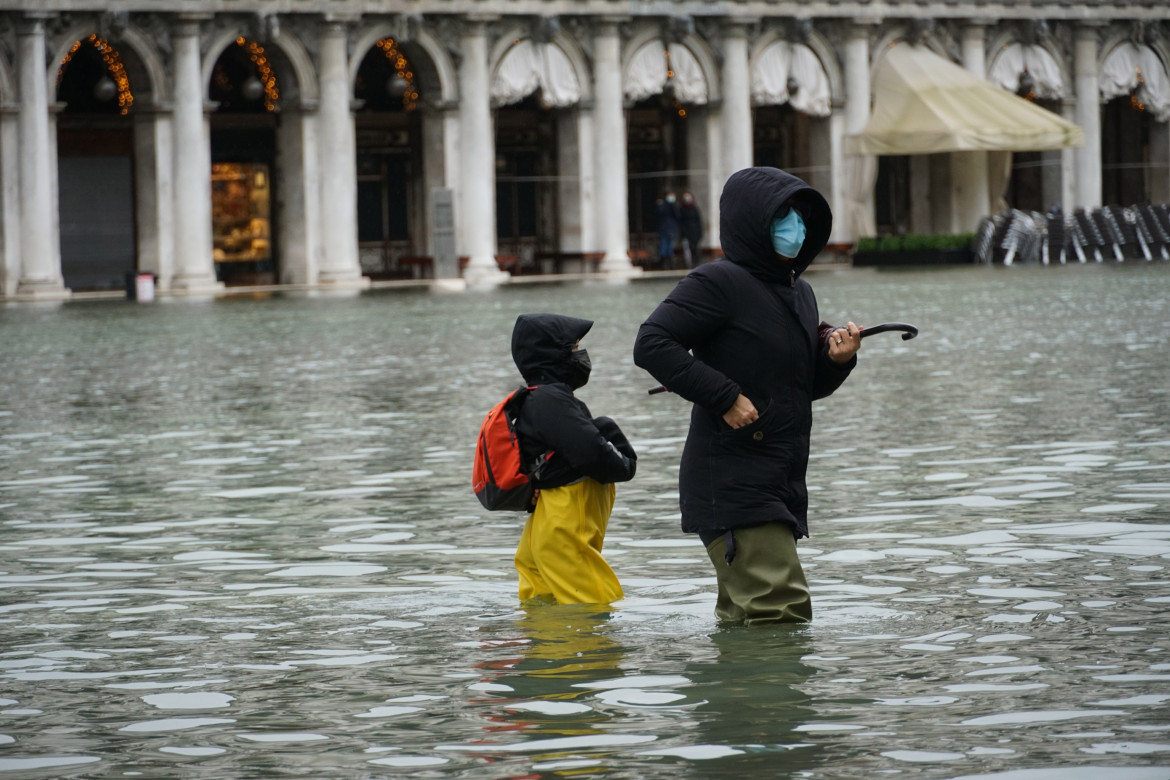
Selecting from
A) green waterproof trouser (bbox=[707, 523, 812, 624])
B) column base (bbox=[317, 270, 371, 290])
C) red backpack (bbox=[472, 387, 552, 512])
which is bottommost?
green waterproof trouser (bbox=[707, 523, 812, 624])

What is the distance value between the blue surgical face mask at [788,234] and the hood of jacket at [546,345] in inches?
40.9

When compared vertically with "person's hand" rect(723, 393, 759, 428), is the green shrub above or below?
above

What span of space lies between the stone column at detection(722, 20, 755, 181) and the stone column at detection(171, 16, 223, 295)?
39.8 ft

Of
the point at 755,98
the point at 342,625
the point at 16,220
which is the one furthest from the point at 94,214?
the point at 342,625

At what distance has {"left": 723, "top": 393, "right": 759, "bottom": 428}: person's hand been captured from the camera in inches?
243

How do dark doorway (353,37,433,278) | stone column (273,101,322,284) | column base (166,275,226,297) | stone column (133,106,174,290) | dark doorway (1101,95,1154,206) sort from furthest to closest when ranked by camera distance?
1. dark doorway (1101,95,1154,206)
2. dark doorway (353,37,433,278)
3. stone column (273,101,322,284)
4. stone column (133,106,174,290)
5. column base (166,275,226,297)

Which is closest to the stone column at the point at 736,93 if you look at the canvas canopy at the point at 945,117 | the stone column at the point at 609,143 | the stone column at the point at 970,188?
the canvas canopy at the point at 945,117

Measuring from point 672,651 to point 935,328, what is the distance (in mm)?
16259

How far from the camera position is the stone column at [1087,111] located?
169 feet

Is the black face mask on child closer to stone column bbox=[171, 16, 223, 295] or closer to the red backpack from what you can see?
the red backpack

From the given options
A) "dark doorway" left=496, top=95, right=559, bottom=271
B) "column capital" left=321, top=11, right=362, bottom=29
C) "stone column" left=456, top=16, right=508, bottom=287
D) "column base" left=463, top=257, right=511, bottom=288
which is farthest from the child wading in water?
"dark doorway" left=496, top=95, right=559, bottom=271

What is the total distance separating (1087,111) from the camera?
5184 cm

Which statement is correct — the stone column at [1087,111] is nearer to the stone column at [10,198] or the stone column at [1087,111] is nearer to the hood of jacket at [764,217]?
the stone column at [10,198]

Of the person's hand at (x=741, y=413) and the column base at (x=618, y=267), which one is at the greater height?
the column base at (x=618, y=267)
